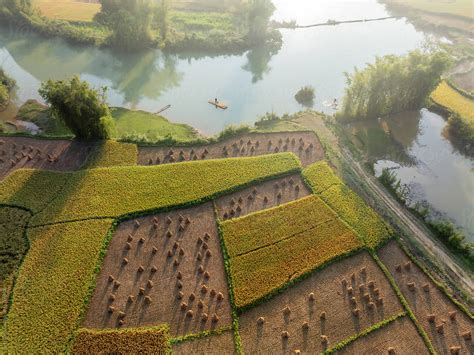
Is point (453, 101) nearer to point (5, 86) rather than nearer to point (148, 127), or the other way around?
point (148, 127)

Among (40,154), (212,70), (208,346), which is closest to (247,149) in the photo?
(40,154)

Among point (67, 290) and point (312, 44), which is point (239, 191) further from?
point (312, 44)

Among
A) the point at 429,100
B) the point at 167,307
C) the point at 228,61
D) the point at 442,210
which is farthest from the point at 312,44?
the point at 167,307

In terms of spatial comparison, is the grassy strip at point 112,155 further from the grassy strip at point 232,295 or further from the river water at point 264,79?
the grassy strip at point 232,295

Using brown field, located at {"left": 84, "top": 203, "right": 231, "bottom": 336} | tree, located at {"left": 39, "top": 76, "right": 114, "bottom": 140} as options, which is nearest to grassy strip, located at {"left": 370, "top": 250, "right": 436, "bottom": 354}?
brown field, located at {"left": 84, "top": 203, "right": 231, "bottom": 336}

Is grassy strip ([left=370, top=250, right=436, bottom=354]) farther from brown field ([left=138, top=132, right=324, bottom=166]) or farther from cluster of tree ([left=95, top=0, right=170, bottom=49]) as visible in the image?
cluster of tree ([left=95, top=0, right=170, bottom=49])

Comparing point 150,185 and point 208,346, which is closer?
point 208,346

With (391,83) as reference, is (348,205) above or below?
below
